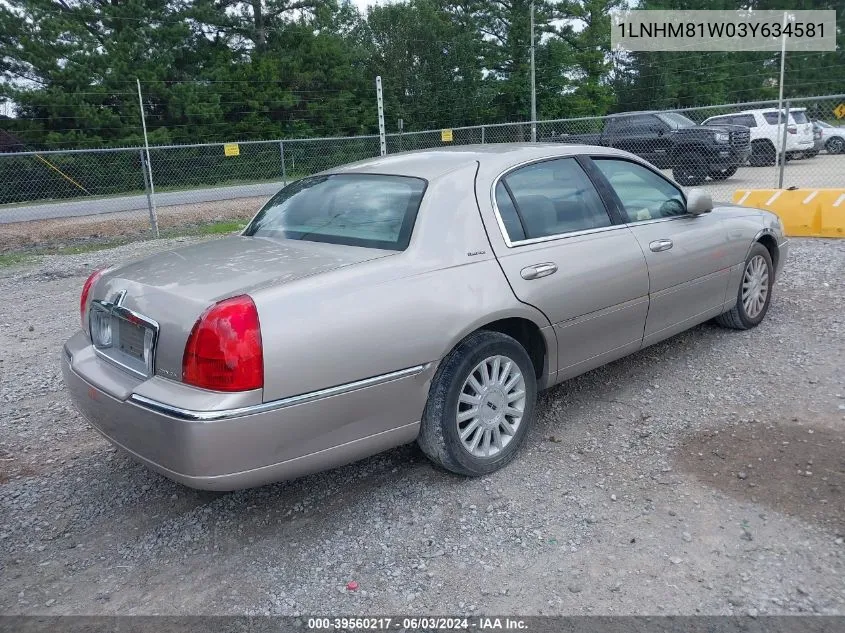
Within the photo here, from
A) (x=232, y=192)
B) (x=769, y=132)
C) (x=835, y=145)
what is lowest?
(x=232, y=192)

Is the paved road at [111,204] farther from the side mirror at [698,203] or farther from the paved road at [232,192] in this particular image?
the side mirror at [698,203]

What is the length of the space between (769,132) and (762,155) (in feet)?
5.49

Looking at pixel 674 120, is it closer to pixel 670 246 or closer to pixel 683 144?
pixel 683 144

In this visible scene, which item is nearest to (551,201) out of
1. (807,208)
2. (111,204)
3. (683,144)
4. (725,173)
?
(807,208)


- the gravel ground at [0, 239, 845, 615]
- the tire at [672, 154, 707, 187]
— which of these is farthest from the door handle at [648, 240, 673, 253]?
the tire at [672, 154, 707, 187]

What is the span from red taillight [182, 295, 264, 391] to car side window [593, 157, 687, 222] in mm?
2503

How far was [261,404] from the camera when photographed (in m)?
2.66

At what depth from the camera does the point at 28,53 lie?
25.2 m

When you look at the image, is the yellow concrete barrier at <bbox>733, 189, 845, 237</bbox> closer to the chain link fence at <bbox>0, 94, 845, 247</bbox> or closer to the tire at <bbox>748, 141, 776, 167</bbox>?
the chain link fence at <bbox>0, 94, 845, 247</bbox>

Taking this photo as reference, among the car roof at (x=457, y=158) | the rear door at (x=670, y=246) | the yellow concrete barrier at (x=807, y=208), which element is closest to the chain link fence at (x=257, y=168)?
the yellow concrete barrier at (x=807, y=208)

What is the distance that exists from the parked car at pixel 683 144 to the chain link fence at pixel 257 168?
0.02 metres

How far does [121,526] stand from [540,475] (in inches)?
78.0

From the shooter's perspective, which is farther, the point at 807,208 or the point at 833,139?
the point at 833,139

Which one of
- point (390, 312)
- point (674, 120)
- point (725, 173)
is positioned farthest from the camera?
point (674, 120)
